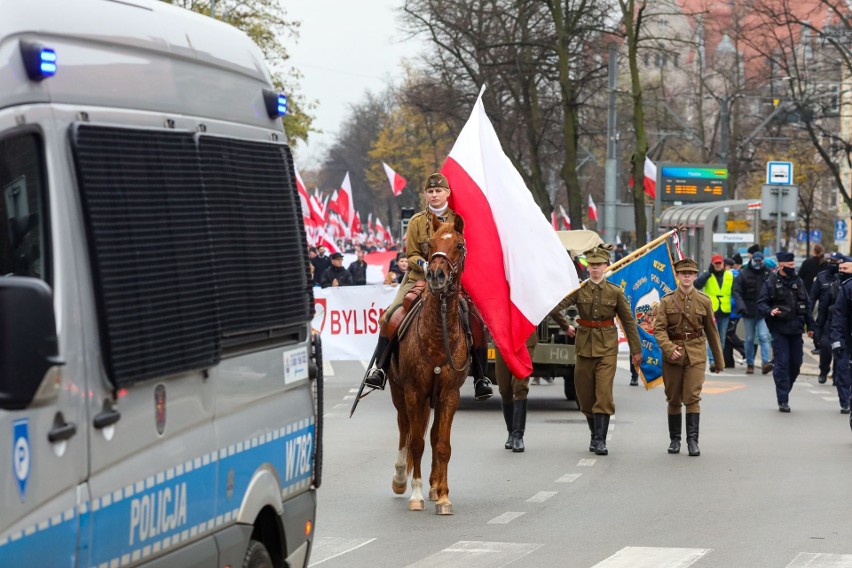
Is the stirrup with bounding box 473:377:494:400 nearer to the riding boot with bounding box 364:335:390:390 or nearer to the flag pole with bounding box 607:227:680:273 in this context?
the riding boot with bounding box 364:335:390:390

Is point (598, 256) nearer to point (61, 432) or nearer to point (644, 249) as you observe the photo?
point (644, 249)

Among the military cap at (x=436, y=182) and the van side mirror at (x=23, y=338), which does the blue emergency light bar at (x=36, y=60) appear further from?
the military cap at (x=436, y=182)

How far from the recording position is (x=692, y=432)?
16000mm

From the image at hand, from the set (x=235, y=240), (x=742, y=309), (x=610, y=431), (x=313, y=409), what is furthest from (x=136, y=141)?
(x=742, y=309)

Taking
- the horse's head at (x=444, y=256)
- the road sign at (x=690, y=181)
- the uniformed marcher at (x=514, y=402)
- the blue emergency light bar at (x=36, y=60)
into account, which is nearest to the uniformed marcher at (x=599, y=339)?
the uniformed marcher at (x=514, y=402)

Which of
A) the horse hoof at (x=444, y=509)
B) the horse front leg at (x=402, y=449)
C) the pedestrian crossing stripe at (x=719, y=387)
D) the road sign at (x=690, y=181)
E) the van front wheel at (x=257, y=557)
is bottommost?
the pedestrian crossing stripe at (x=719, y=387)

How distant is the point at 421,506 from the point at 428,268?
191 cm

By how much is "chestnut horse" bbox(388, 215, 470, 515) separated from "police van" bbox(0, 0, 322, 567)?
173 inches

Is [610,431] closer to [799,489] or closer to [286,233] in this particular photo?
[799,489]

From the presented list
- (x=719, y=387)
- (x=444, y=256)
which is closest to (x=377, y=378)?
(x=444, y=256)

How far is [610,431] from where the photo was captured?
59.6 ft

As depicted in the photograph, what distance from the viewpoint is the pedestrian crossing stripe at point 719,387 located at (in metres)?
23.9

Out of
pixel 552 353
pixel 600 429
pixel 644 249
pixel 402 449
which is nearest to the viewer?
pixel 402 449

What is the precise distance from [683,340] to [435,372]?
16.1 ft
